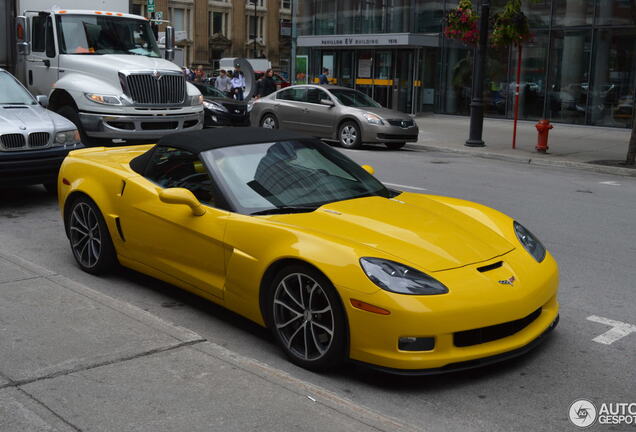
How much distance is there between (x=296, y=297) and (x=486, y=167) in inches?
454

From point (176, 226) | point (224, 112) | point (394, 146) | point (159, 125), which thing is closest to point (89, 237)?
point (176, 226)

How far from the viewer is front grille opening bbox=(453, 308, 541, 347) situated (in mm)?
4172

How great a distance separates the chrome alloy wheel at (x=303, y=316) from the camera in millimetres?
4367

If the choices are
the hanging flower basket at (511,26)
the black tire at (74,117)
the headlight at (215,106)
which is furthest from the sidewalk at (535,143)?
the black tire at (74,117)

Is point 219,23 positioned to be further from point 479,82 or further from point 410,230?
point 410,230

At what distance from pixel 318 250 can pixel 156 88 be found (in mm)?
10217

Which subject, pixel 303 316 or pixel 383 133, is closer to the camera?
pixel 303 316

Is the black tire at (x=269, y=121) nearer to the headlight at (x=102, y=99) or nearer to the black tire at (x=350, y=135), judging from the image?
the black tire at (x=350, y=135)

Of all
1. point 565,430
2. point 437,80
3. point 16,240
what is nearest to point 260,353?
point 565,430

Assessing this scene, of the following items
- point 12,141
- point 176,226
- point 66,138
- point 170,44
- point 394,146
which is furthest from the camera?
point 394,146

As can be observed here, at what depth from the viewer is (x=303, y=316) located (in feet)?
14.6

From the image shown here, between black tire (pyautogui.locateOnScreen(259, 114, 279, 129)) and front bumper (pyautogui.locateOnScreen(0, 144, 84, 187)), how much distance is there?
10.6m

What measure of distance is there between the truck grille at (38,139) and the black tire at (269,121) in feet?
34.9

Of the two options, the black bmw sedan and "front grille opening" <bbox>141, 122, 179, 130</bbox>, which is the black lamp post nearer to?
the black bmw sedan
